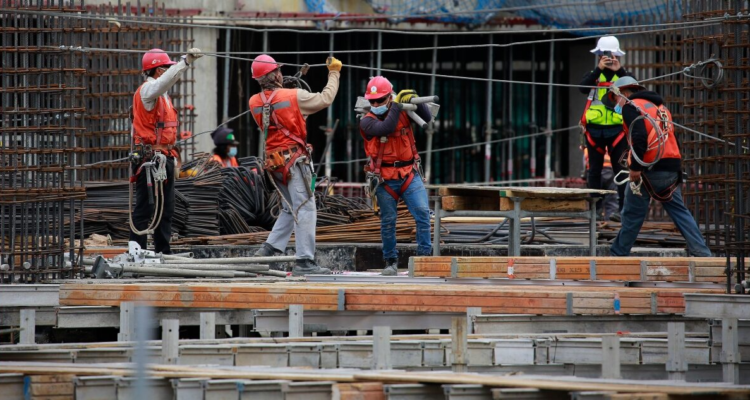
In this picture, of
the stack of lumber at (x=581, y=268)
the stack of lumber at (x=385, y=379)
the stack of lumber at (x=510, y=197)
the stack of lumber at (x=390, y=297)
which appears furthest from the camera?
the stack of lumber at (x=510, y=197)

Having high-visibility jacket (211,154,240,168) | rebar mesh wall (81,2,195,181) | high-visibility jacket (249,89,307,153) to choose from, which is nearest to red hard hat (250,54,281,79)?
high-visibility jacket (249,89,307,153)

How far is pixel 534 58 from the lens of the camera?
26.4 metres

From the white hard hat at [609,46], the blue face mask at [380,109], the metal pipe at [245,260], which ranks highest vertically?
the white hard hat at [609,46]

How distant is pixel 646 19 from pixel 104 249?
37.3 ft

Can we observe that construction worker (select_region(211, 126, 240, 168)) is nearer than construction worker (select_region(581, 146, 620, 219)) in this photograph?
No

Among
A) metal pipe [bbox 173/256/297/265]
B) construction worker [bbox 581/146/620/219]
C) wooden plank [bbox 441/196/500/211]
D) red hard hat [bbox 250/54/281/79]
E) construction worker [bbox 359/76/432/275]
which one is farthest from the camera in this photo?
construction worker [bbox 581/146/620/219]

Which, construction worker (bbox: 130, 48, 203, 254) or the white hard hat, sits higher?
the white hard hat

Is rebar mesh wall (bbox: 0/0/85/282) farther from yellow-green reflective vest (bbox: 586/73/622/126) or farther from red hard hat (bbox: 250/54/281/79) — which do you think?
yellow-green reflective vest (bbox: 586/73/622/126)

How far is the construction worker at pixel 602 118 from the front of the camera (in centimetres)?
1566

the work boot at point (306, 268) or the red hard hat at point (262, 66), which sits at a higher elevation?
the red hard hat at point (262, 66)

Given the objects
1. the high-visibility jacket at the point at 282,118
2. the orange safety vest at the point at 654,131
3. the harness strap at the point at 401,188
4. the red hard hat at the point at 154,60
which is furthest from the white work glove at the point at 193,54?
the orange safety vest at the point at 654,131

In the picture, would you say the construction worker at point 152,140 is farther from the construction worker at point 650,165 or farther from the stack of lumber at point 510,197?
the construction worker at point 650,165

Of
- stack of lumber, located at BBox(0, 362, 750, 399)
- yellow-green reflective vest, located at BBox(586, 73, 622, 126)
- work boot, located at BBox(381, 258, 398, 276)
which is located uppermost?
yellow-green reflective vest, located at BBox(586, 73, 622, 126)

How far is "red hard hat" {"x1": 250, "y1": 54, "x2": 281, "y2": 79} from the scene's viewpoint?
1288 cm
